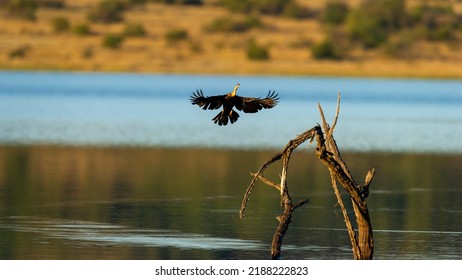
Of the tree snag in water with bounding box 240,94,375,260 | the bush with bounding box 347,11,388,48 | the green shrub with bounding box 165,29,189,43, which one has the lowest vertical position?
the tree snag in water with bounding box 240,94,375,260

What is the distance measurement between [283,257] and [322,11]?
213 feet

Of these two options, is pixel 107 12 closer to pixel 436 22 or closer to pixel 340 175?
pixel 436 22

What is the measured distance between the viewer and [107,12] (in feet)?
244

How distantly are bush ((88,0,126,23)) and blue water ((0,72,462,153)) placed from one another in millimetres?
5598

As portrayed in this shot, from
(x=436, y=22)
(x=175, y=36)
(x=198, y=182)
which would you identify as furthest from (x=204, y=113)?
(x=436, y=22)

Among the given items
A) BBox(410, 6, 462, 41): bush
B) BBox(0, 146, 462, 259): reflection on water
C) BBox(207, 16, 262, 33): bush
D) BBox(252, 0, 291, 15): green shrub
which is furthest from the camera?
BBox(252, 0, 291, 15): green shrub

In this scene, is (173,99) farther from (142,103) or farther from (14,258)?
(14,258)

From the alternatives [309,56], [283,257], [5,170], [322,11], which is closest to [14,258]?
[283,257]

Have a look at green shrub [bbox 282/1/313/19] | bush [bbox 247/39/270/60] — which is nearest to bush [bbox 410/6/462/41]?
green shrub [bbox 282/1/313/19]

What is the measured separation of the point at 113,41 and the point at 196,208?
4780 centimetres

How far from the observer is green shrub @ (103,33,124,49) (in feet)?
212

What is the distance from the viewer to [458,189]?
69.5 ft

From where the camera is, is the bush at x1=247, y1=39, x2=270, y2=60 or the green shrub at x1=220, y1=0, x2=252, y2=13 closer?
the bush at x1=247, y1=39, x2=270, y2=60

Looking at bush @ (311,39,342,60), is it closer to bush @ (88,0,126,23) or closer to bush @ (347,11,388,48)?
bush @ (347,11,388,48)
